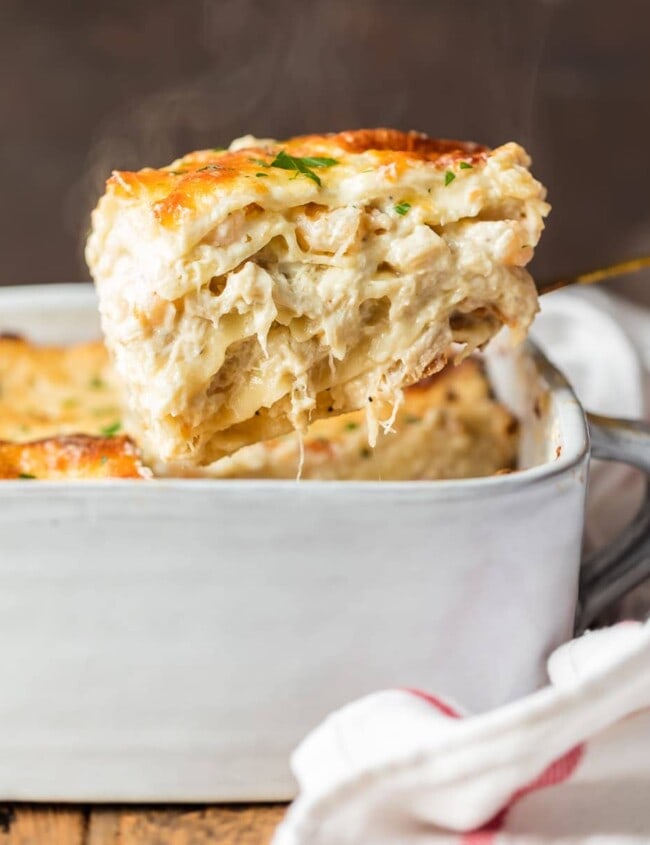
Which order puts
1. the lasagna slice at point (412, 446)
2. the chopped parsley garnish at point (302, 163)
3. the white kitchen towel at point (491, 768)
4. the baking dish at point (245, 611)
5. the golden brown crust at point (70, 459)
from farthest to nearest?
the lasagna slice at point (412, 446) → the golden brown crust at point (70, 459) → the chopped parsley garnish at point (302, 163) → the baking dish at point (245, 611) → the white kitchen towel at point (491, 768)

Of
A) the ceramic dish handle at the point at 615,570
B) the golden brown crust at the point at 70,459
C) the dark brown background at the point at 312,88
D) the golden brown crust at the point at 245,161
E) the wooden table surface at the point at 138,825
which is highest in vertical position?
the golden brown crust at the point at 245,161

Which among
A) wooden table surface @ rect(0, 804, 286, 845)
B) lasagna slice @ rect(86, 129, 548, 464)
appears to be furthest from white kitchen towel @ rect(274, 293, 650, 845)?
lasagna slice @ rect(86, 129, 548, 464)

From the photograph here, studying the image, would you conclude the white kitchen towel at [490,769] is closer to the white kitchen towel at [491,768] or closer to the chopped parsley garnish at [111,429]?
the white kitchen towel at [491,768]

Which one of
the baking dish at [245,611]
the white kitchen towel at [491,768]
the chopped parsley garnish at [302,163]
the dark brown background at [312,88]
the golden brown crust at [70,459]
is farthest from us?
the dark brown background at [312,88]

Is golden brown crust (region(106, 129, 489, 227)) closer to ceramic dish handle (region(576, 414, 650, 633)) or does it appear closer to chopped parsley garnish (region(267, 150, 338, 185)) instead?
chopped parsley garnish (region(267, 150, 338, 185))

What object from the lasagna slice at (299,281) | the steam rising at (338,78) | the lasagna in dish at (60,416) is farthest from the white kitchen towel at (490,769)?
the steam rising at (338,78)

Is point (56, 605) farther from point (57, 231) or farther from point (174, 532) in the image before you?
point (57, 231)

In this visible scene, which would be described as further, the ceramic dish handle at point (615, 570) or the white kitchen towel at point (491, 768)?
the ceramic dish handle at point (615, 570)
